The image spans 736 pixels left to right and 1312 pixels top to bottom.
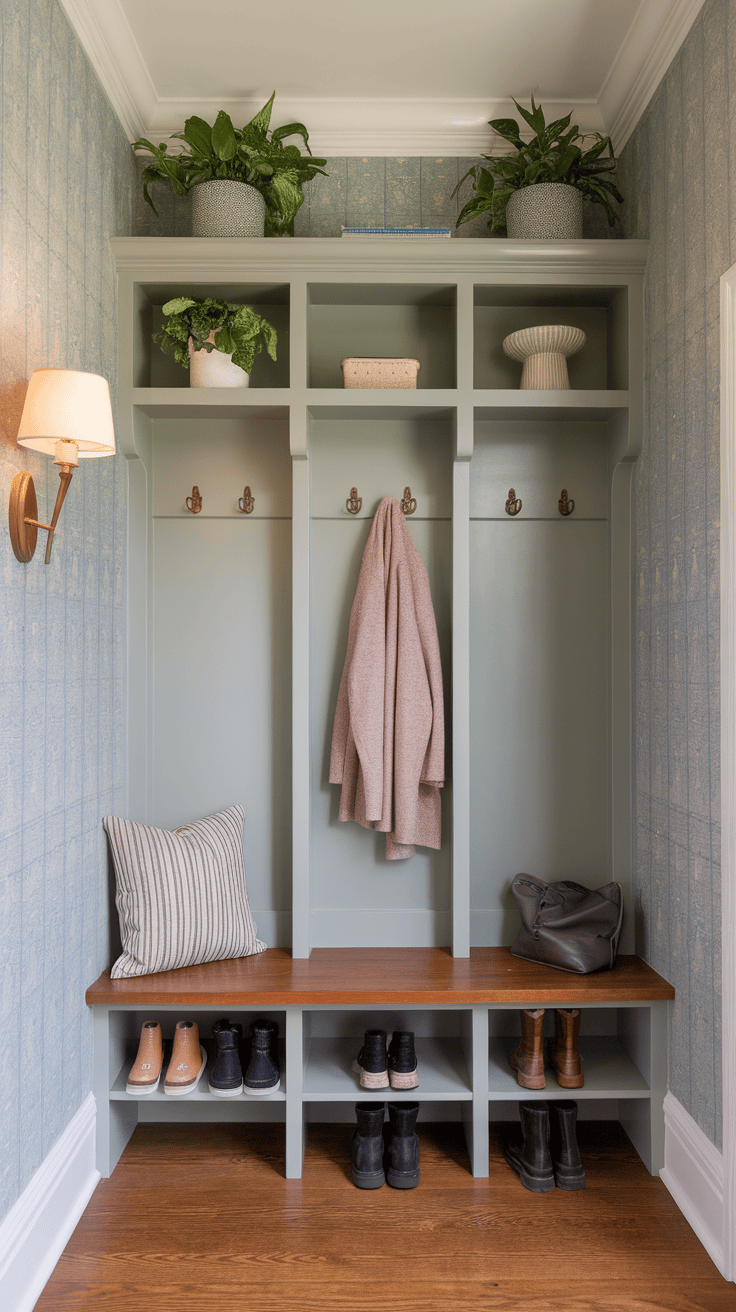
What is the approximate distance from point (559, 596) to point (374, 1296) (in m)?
1.74

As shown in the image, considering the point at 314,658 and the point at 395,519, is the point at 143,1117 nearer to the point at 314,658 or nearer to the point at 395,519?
the point at 314,658

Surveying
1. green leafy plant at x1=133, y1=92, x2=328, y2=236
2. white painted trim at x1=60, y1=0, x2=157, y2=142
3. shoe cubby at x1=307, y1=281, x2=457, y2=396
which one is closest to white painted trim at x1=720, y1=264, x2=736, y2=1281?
shoe cubby at x1=307, y1=281, x2=457, y2=396

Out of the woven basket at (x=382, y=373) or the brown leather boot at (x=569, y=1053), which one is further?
the woven basket at (x=382, y=373)

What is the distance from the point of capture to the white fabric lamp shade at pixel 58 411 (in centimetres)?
145

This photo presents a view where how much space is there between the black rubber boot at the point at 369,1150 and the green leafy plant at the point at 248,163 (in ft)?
7.66

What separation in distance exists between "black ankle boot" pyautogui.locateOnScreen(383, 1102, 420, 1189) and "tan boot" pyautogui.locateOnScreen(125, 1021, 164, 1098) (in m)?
0.61

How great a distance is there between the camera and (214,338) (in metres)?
2.13

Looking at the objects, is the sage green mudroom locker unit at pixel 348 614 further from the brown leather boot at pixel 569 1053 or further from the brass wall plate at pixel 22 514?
the brass wall plate at pixel 22 514

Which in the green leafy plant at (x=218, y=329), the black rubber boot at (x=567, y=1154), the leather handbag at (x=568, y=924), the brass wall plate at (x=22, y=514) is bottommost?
the black rubber boot at (x=567, y=1154)

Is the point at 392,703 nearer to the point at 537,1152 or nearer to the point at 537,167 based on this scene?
the point at 537,1152

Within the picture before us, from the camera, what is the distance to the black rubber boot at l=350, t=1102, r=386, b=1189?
77.7 inches

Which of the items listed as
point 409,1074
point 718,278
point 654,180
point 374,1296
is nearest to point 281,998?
point 409,1074

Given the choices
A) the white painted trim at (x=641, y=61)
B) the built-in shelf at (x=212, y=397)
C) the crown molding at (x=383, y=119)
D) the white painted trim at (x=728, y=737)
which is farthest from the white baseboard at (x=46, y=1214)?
the white painted trim at (x=641, y=61)

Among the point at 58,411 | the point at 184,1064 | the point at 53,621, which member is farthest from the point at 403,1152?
the point at 58,411
